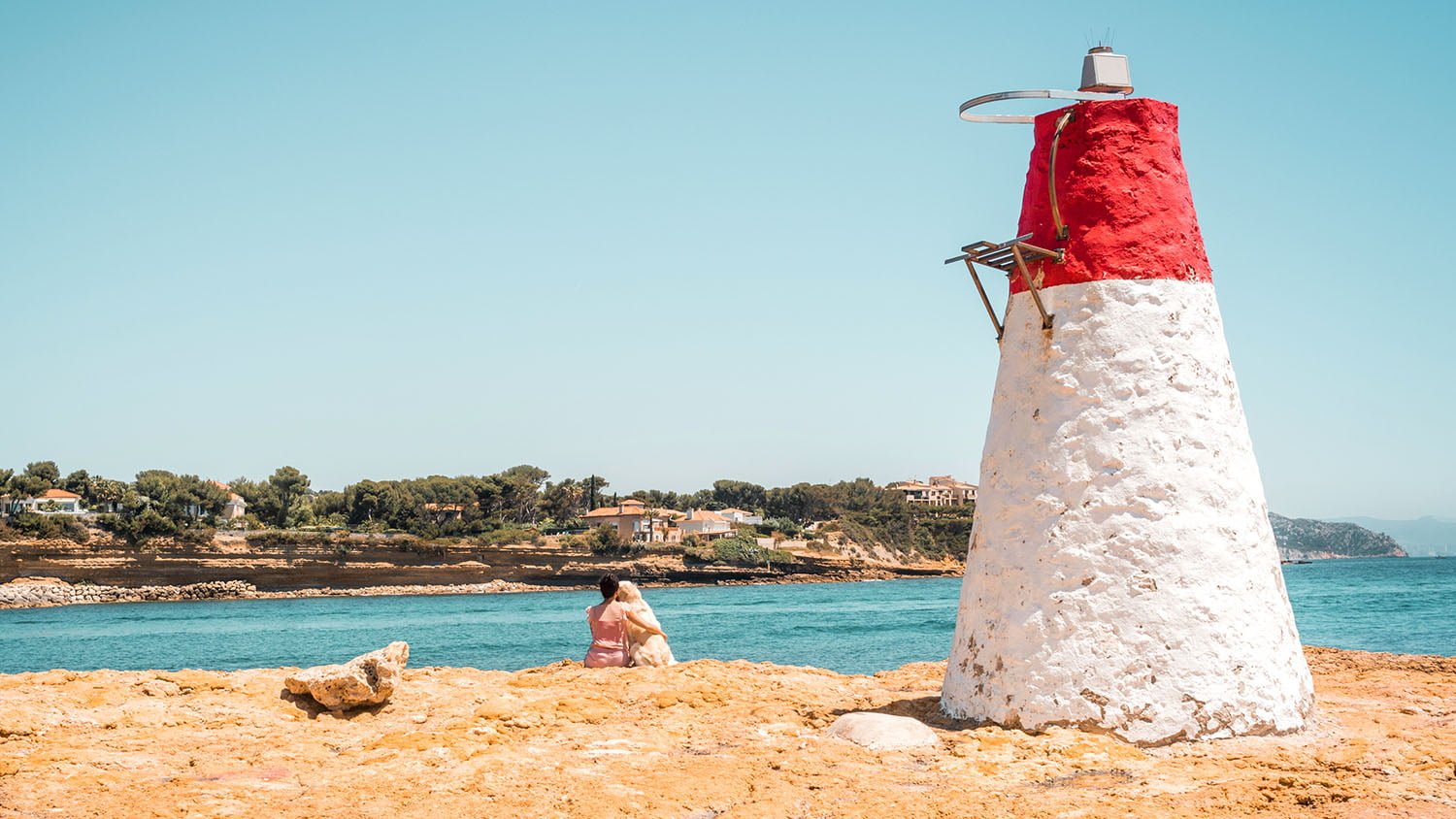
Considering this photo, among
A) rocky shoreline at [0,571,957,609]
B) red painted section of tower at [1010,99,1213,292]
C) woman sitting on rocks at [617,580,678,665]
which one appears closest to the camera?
red painted section of tower at [1010,99,1213,292]

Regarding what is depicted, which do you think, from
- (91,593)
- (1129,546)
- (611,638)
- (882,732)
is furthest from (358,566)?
(1129,546)

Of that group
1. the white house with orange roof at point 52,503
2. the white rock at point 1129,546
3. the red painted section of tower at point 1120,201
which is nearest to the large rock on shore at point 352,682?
the white rock at point 1129,546

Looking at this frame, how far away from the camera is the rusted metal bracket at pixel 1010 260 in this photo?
24.6 ft

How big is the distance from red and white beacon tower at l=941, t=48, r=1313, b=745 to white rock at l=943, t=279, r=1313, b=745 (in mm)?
12

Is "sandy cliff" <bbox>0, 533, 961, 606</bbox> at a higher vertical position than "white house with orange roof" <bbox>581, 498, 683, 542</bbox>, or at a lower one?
lower

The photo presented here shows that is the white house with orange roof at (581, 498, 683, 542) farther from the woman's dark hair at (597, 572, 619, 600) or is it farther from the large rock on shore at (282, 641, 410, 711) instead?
the large rock on shore at (282, 641, 410, 711)

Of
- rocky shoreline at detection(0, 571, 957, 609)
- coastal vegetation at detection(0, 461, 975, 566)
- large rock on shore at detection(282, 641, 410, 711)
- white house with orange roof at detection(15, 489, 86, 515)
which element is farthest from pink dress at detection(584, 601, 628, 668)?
white house with orange roof at detection(15, 489, 86, 515)

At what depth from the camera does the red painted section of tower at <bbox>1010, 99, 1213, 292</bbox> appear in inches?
294

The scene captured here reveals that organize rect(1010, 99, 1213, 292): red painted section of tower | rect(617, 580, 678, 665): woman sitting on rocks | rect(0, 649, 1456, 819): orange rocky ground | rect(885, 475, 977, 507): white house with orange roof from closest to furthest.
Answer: rect(0, 649, 1456, 819): orange rocky ground, rect(1010, 99, 1213, 292): red painted section of tower, rect(617, 580, 678, 665): woman sitting on rocks, rect(885, 475, 977, 507): white house with orange roof

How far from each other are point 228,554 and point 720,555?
3249cm

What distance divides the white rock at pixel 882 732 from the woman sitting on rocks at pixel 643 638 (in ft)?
10.8

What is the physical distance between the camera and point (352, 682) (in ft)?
26.1

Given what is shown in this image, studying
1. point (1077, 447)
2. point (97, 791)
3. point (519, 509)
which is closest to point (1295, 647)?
point (1077, 447)

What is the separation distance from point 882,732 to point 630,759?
1543mm
